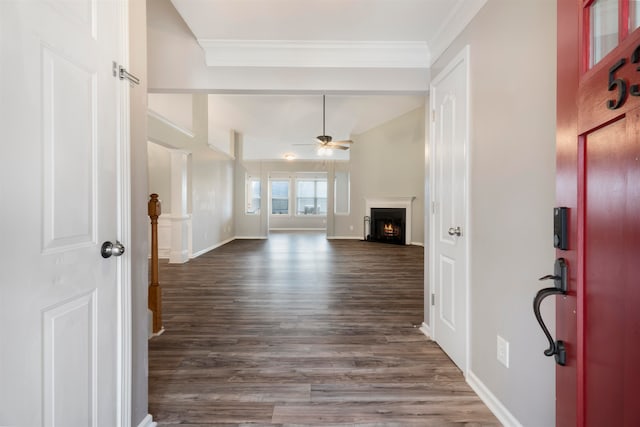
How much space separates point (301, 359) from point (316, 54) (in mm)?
2433

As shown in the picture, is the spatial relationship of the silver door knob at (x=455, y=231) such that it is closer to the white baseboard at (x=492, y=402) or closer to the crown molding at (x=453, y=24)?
the white baseboard at (x=492, y=402)

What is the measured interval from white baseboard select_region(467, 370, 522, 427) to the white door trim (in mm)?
1847

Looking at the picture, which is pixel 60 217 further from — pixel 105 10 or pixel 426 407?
pixel 426 407

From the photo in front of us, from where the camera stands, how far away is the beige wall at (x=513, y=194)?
51.4 inches

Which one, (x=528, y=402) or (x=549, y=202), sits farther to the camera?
(x=528, y=402)

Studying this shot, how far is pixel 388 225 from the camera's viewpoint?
8.59 m

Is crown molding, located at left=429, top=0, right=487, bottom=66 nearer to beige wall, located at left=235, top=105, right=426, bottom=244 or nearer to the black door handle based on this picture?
the black door handle

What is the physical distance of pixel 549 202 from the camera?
127 centimetres

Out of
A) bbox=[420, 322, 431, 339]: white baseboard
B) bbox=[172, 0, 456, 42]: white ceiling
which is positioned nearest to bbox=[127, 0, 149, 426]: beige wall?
bbox=[172, 0, 456, 42]: white ceiling

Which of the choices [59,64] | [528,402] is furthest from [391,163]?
[59,64]

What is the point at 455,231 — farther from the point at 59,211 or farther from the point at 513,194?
the point at 59,211

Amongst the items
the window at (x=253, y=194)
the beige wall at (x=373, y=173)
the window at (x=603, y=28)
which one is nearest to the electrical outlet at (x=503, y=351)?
the window at (x=603, y=28)

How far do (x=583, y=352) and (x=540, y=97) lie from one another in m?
1.06

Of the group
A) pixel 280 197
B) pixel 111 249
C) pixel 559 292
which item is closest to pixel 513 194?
pixel 559 292
